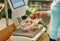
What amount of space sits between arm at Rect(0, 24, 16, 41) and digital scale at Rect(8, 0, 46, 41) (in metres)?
0.07

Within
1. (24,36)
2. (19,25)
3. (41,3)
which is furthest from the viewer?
(41,3)

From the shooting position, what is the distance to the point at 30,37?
1.64m

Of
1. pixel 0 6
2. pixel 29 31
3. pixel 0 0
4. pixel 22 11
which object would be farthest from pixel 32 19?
pixel 0 0

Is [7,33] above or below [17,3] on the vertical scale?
below

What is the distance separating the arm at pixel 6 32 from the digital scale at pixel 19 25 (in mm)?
71

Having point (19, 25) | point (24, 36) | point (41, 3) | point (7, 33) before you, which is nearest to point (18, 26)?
point (19, 25)

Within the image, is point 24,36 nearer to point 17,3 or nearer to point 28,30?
point 28,30

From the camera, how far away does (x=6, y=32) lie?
178 centimetres

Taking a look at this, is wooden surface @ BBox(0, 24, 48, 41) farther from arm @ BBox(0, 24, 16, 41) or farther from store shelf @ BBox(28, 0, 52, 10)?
store shelf @ BBox(28, 0, 52, 10)

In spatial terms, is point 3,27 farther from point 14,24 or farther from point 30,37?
point 30,37

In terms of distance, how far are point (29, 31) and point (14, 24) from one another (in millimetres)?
301

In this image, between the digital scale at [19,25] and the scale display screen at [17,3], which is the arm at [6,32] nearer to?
the digital scale at [19,25]

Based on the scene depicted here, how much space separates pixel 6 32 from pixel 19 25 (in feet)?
0.70

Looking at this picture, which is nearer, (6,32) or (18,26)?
(6,32)
